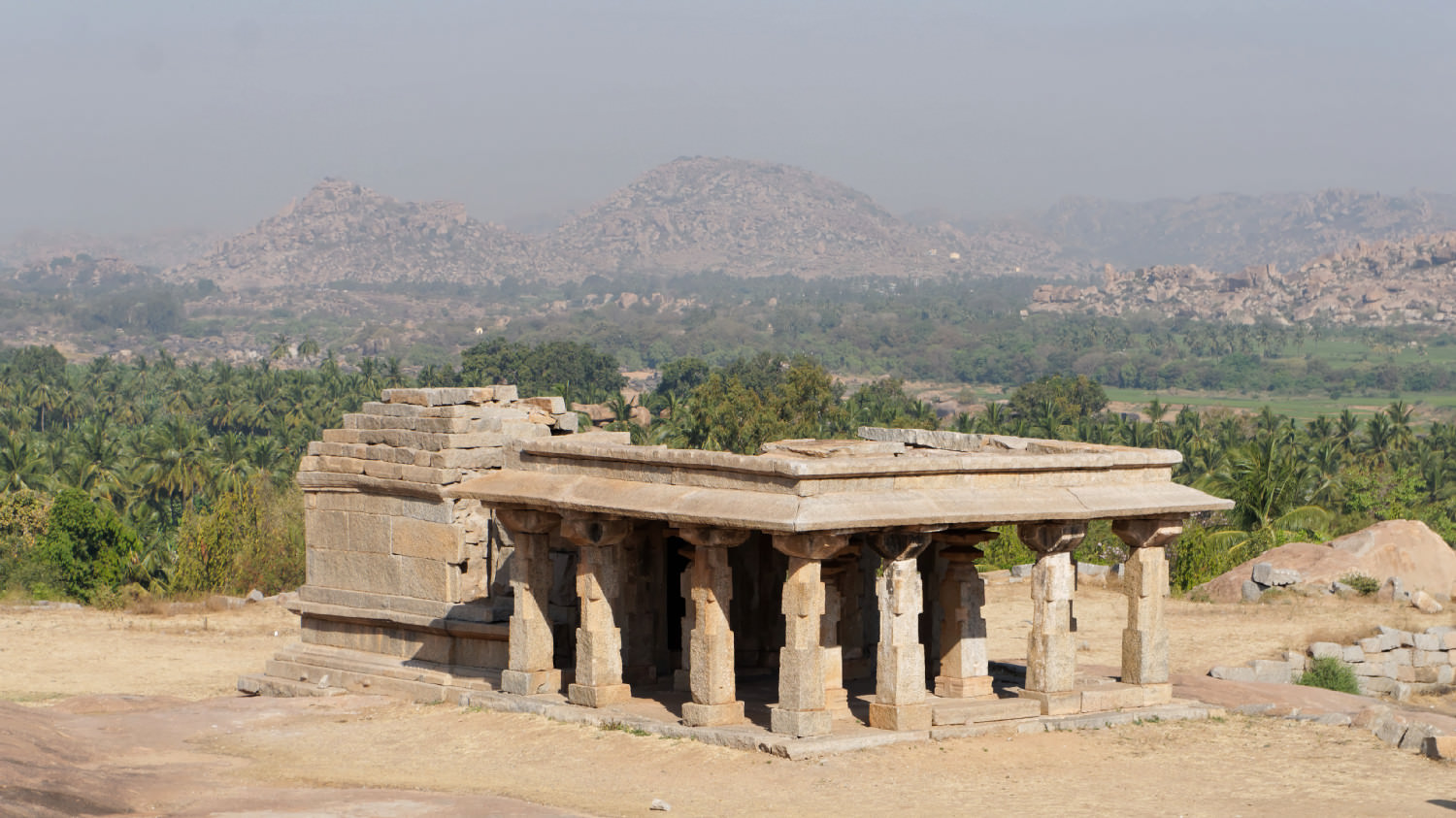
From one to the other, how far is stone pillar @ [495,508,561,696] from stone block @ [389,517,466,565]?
1.79 metres

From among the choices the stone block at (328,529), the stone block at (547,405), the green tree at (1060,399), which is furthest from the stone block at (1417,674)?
the green tree at (1060,399)

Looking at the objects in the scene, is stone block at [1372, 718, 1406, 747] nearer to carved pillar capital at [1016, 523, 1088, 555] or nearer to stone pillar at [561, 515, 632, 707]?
carved pillar capital at [1016, 523, 1088, 555]

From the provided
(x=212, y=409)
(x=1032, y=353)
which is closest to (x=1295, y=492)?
(x=212, y=409)

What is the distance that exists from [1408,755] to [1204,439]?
53737mm

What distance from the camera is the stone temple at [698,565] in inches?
623

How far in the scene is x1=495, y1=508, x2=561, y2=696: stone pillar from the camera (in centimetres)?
1806

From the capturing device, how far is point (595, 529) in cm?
1728

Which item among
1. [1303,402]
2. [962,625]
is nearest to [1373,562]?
[962,625]

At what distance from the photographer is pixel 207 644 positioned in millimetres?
28828

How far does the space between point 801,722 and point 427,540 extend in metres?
6.41

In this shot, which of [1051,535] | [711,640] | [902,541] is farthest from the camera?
[1051,535]

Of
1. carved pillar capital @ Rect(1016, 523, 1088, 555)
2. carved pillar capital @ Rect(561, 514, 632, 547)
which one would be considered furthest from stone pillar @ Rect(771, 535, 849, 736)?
carved pillar capital @ Rect(1016, 523, 1088, 555)

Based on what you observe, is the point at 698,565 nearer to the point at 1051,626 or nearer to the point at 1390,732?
the point at 1051,626

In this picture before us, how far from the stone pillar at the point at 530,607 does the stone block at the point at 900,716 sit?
3880 millimetres
